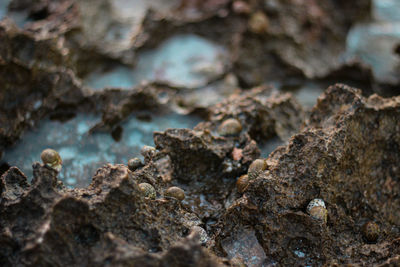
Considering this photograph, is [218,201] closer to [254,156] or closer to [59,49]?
[254,156]

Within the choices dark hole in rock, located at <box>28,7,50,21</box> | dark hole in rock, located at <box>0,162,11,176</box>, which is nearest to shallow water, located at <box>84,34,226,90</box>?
dark hole in rock, located at <box>28,7,50,21</box>

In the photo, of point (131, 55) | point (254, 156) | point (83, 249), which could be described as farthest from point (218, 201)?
point (131, 55)

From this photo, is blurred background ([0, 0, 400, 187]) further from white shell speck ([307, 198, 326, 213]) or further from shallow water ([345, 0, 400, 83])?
white shell speck ([307, 198, 326, 213])

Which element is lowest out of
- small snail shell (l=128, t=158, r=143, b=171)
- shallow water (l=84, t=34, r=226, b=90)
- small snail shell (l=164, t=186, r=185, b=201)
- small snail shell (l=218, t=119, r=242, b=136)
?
shallow water (l=84, t=34, r=226, b=90)

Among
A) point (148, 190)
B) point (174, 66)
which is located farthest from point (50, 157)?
point (174, 66)

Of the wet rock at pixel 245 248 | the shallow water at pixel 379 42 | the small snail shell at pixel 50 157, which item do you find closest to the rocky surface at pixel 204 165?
the wet rock at pixel 245 248

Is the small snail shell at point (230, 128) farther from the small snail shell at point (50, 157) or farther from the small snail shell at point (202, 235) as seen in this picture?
the small snail shell at point (50, 157)

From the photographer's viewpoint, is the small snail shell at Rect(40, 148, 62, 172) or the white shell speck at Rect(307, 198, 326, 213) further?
the small snail shell at Rect(40, 148, 62, 172)

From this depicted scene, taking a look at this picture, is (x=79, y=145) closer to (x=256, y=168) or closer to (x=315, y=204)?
(x=256, y=168)
